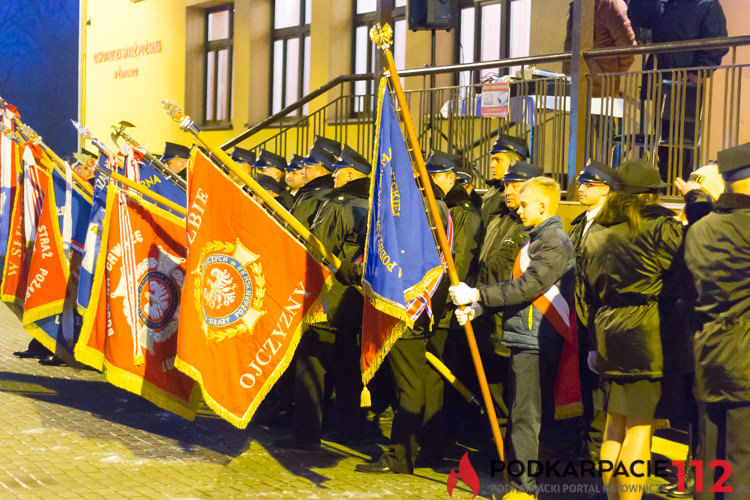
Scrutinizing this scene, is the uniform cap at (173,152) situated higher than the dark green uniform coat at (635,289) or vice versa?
the uniform cap at (173,152)

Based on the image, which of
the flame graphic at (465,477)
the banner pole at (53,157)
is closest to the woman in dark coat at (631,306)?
the flame graphic at (465,477)

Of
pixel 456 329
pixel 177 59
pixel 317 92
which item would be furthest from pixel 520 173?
pixel 177 59

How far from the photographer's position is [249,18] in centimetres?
1961

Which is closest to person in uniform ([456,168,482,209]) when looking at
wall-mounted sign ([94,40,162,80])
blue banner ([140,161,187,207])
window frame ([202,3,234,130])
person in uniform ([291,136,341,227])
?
person in uniform ([291,136,341,227])

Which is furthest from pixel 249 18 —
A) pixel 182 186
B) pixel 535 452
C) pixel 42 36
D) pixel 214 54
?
pixel 535 452

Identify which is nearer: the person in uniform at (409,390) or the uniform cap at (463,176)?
the person in uniform at (409,390)

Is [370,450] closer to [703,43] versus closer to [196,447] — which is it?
Answer: [196,447]

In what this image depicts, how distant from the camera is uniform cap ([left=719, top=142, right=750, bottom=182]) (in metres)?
4.82

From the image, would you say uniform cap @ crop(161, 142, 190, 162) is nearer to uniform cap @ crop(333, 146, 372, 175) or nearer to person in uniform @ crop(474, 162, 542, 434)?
uniform cap @ crop(333, 146, 372, 175)

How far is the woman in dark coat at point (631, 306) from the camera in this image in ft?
17.8

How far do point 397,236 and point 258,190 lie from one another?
1.11 m

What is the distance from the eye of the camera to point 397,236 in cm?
625

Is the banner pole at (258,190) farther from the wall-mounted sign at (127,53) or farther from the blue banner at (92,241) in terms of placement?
the wall-mounted sign at (127,53)

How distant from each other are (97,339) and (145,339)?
1.93 feet
